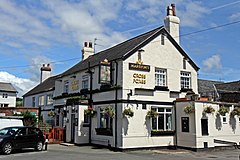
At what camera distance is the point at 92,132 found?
21234 mm

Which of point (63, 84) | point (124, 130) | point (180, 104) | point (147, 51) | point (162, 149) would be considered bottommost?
point (162, 149)

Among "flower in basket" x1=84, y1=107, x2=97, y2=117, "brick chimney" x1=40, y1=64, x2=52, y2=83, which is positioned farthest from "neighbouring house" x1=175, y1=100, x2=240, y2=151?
"brick chimney" x1=40, y1=64, x2=52, y2=83

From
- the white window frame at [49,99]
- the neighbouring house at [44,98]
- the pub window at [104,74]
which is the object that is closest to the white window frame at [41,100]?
the neighbouring house at [44,98]

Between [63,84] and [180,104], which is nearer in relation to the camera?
[180,104]

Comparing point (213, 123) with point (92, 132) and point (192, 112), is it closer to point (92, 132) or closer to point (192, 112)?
point (192, 112)

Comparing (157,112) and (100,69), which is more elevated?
(100,69)

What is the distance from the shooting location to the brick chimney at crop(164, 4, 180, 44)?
73.7ft

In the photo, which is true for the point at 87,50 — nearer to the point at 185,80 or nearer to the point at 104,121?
the point at 104,121

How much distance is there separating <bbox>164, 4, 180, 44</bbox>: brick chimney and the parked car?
12410 mm

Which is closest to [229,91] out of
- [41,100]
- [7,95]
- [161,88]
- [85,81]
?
[161,88]

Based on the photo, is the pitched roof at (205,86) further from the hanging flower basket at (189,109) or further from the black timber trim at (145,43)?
the hanging flower basket at (189,109)

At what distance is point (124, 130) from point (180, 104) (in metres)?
4.74

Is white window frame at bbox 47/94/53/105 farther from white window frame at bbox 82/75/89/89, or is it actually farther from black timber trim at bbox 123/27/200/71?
black timber trim at bbox 123/27/200/71

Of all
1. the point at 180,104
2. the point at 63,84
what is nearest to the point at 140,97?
the point at 180,104
